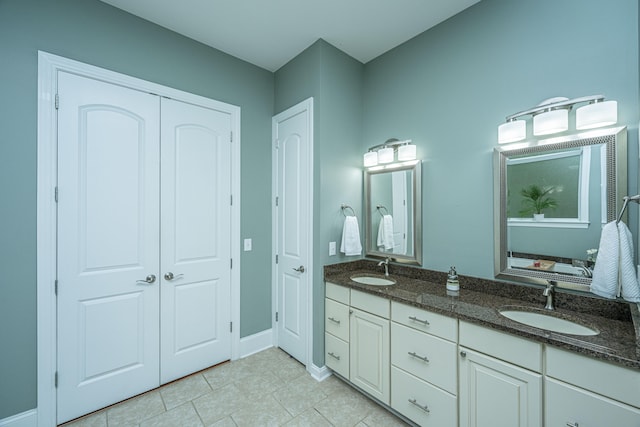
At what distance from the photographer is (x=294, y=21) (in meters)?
2.04

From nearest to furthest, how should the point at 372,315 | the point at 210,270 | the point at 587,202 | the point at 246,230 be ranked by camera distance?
the point at 587,202, the point at 372,315, the point at 210,270, the point at 246,230

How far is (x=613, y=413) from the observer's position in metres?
1.01

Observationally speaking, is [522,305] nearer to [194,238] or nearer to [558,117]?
[558,117]

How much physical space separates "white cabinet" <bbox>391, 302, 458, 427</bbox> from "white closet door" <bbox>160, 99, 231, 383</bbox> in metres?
1.55

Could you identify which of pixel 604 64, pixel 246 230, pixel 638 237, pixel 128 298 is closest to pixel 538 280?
pixel 638 237

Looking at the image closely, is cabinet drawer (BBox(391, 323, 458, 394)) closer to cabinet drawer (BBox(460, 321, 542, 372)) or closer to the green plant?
cabinet drawer (BBox(460, 321, 542, 372))

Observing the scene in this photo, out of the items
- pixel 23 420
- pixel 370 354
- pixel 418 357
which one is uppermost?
pixel 418 357

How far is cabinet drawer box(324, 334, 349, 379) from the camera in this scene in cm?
205

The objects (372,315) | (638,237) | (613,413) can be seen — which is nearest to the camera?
(613,413)

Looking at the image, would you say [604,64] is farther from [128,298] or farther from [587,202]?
[128,298]

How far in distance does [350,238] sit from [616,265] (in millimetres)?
1565

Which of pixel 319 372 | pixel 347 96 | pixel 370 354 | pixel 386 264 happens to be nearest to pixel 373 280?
pixel 386 264

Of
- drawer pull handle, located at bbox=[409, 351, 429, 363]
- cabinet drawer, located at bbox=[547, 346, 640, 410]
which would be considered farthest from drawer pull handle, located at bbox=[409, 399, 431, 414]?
cabinet drawer, located at bbox=[547, 346, 640, 410]

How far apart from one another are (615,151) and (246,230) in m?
2.59
